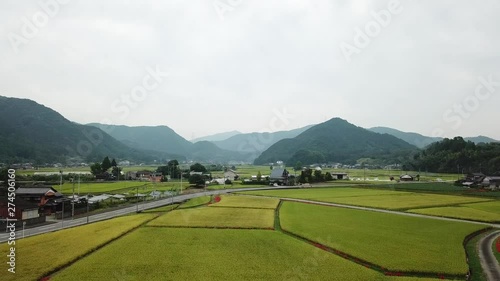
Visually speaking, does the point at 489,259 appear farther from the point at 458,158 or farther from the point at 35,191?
the point at 458,158

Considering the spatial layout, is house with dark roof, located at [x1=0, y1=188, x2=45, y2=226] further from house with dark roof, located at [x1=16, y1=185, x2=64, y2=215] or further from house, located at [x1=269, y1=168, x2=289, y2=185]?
house, located at [x1=269, y1=168, x2=289, y2=185]

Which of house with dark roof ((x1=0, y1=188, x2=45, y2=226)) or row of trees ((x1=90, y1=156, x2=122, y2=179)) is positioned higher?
row of trees ((x1=90, y1=156, x2=122, y2=179))

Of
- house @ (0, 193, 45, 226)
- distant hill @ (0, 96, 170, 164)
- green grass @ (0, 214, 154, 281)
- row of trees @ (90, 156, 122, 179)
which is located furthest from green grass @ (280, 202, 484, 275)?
distant hill @ (0, 96, 170, 164)

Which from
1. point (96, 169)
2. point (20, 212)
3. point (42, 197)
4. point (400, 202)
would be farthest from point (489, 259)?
point (96, 169)

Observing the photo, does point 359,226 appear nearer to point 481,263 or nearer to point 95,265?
point 481,263

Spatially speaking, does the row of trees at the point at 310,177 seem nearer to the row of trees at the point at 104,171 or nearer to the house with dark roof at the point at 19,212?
the row of trees at the point at 104,171

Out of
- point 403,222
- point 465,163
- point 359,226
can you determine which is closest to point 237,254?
point 359,226
